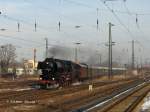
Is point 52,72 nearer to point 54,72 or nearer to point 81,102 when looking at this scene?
point 54,72

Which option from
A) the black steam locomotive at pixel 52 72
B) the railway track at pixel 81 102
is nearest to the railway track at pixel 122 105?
the railway track at pixel 81 102

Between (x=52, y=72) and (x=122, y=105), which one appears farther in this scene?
(x=52, y=72)

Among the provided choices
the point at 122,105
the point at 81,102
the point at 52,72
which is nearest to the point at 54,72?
the point at 52,72

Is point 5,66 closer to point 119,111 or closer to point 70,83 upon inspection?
point 70,83

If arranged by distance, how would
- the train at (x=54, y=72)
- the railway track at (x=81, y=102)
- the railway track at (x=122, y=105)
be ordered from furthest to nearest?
the train at (x=54, y=72)
the railway track at (x=81, y=102)
the railway track at (x=122, y=105)

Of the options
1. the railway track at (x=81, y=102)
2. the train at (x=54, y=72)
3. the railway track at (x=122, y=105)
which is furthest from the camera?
the train at (x=54, y=72)

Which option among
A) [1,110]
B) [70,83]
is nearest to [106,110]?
[1,110]

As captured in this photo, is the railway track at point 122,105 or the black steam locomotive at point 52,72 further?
the black steam locomotive at point 52,72

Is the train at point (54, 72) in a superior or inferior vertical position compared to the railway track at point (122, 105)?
superior

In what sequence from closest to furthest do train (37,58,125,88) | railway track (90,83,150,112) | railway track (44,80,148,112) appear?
railway track (90,83,150,112)
railway track (44,80,148,112)
train (37,58,125,88)

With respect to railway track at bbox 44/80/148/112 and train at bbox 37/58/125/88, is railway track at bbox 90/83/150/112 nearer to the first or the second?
railway track at bbox 44/80/148/112

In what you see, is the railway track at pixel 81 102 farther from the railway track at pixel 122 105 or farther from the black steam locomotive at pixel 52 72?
the black steam locomotive at pixel 52 72

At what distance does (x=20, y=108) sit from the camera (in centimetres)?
2427

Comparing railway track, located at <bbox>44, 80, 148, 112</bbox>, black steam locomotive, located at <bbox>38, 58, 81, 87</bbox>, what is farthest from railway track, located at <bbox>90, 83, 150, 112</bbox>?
black steam locomotive, located at <bbox>38, 58, 81, 87</bbox>
